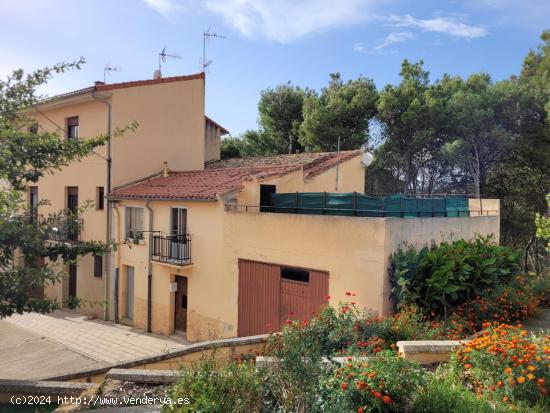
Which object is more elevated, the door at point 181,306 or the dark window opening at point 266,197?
the dark window opening at point 266,197

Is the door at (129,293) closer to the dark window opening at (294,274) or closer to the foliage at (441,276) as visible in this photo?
the dark window opening at (294,274)

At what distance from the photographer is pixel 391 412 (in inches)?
176

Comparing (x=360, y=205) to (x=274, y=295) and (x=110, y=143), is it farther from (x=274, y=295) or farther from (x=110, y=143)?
(x=110, y=143)

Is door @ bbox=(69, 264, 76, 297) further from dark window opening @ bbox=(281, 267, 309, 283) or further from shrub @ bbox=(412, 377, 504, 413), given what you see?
shrub @ bbox=(412, 377, 504, 413)

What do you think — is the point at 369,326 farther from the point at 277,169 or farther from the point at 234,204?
the point at 277,169

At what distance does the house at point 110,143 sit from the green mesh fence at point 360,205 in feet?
23.7

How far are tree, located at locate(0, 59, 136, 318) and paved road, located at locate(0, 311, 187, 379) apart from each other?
17.4 ft

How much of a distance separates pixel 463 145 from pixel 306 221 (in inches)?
568

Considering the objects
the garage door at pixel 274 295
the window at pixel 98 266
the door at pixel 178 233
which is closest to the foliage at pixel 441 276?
the garage door at pixel 274 295

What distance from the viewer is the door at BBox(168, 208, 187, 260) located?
14594mm

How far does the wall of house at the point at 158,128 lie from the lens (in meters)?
17.2

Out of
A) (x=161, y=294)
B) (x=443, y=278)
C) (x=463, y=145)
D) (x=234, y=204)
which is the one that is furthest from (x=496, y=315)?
(x=463, y=145)

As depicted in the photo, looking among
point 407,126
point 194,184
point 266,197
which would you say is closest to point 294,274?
point 266,197

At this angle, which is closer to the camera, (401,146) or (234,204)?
(234,204)
